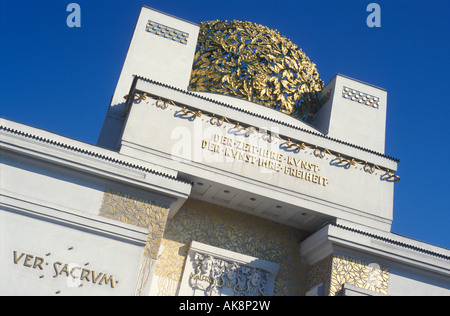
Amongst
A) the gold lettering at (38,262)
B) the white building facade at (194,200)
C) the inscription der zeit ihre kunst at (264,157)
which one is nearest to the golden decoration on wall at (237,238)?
the white building facade at (194,200)

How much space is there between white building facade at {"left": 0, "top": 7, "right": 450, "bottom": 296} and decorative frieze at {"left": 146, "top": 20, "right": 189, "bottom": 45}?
20 mm

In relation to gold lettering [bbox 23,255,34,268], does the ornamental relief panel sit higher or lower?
higher

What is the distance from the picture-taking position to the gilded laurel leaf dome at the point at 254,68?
948 centimetres

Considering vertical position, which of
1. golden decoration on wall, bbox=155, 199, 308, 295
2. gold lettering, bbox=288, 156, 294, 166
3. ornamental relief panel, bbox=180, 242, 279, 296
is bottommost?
ornamental relief panel, bbox=180, 242, 279, 296

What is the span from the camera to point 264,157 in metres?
8.34

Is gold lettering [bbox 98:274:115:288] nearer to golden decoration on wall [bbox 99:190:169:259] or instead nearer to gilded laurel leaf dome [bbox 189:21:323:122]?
golden decoration on wall [bbox 99:190:169:259]

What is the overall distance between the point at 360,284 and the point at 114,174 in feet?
13.4

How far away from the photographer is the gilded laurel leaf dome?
948 centimetres

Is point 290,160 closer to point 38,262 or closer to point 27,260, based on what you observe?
point 38,262

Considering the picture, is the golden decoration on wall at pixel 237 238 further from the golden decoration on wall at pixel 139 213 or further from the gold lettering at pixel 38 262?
the gold lettering at pixel 38 262

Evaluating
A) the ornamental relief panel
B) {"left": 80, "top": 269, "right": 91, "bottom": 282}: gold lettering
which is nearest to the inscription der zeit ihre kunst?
the ornamental relief panel
